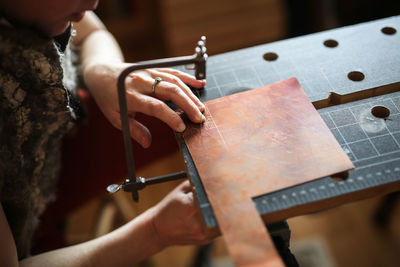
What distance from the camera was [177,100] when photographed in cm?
75

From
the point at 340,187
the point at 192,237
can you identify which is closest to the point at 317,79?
the point at 340,187

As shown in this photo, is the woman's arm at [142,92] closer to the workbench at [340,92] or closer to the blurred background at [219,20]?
the workbench at [340,92]

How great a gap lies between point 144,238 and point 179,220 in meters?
0.11

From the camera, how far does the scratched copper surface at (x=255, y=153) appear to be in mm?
583

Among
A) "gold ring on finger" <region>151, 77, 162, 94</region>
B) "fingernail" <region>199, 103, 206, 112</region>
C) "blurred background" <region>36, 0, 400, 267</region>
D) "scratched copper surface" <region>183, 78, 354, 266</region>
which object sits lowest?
"blurred background" <region>36, 0, 400, 267</region>

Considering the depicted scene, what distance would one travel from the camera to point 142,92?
2.67ft

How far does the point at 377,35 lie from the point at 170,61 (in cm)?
56

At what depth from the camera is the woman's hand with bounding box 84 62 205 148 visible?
2.44 feet

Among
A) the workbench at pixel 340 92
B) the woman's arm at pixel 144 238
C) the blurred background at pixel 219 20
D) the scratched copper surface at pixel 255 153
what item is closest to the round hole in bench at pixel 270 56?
the workbench at pixel 340 92

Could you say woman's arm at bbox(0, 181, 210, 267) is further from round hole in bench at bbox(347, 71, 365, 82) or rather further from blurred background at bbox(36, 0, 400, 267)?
round hole in bench at bbox(347, 71, 365, 82)

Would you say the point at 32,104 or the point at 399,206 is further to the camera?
the point at 399,206

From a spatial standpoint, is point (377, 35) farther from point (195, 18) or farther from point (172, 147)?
point (195, 18)

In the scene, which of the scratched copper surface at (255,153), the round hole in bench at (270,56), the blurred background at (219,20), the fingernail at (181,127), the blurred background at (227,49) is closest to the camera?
the scratched copper surface at (255,153)

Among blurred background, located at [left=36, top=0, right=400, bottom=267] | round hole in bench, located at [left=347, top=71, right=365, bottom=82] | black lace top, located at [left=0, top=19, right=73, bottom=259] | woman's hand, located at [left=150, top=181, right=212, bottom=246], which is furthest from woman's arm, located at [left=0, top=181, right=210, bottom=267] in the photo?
round hole in bench, located at [left=347, top=71, right=365, bottom=82]
